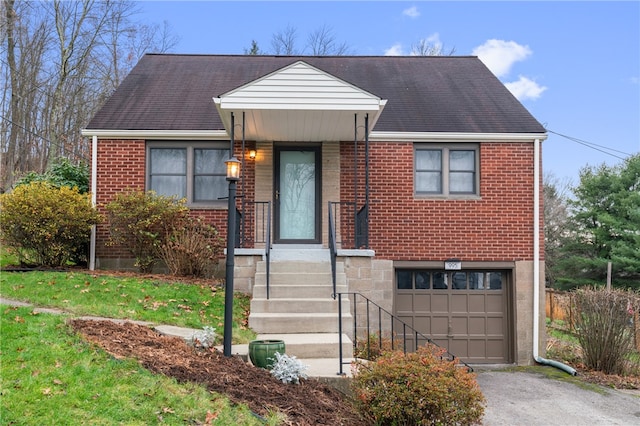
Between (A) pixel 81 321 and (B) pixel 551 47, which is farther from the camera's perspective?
(B) pixel 551 47

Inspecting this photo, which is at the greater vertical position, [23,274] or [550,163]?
[550,163]

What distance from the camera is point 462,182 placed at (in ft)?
34.8

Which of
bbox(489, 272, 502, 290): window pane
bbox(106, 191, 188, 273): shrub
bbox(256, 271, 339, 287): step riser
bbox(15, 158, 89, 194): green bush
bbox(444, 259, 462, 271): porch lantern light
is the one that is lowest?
bbox(489, 272, 502, 290): window pane

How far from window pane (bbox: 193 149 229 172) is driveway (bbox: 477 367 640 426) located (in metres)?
6.21

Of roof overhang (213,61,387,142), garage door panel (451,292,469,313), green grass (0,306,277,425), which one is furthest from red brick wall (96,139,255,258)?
green grass (0,306,277,425)

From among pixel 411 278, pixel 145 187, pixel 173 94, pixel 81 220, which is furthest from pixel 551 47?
pixel 81 220

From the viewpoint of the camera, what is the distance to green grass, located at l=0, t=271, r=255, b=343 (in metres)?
7.30

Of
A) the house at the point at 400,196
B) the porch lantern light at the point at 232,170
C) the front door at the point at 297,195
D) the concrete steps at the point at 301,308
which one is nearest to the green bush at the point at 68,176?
the house at the point at 400,196

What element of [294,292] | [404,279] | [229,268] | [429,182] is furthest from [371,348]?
[429,182]

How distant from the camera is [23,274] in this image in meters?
9.20

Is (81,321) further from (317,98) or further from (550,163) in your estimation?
(550,163)

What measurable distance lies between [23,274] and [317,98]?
19.4 feet

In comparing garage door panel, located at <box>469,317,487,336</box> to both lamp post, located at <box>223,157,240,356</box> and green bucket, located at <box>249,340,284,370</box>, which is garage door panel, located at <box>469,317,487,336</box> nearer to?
green bucket, located at <box>249,340,284,370</box>

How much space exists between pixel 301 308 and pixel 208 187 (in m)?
4.03
